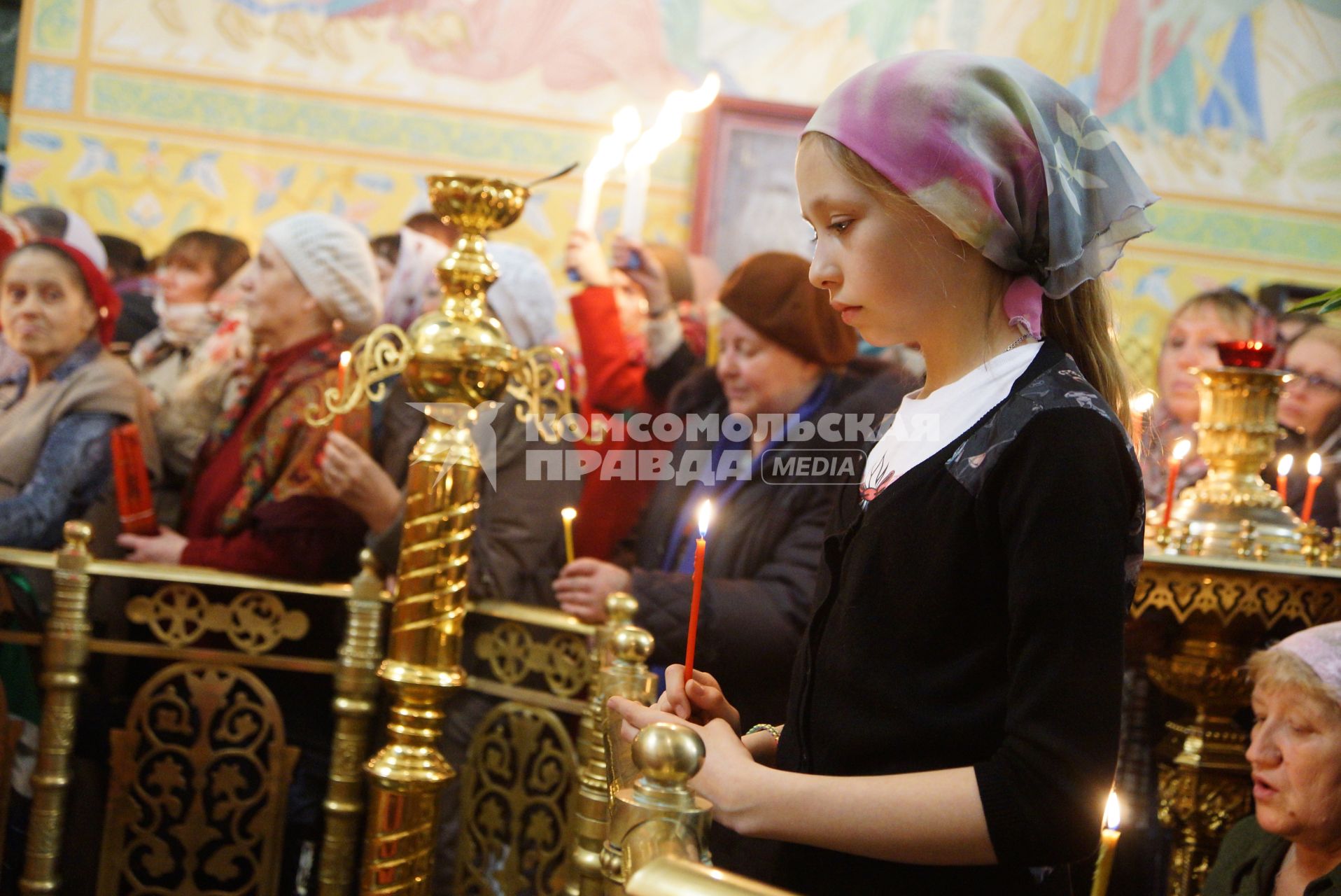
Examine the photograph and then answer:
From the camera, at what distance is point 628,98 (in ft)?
13.8

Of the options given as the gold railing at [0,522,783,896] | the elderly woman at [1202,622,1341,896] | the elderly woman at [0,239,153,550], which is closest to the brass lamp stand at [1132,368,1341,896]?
the elderly woman at [1202,622,1341,896]

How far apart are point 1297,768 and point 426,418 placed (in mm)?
2114

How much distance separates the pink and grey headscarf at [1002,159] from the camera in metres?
0.94

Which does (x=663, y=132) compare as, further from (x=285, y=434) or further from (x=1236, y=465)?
(x=1236, y=465)

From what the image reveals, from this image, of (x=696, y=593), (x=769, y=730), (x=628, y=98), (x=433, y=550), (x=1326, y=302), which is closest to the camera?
(x=696, y=593)

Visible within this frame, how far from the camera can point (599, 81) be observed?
4.21m

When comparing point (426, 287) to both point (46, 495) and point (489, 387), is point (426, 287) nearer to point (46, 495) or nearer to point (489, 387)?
point (46, 495)

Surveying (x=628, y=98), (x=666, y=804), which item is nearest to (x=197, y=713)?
(x=666, y=804)

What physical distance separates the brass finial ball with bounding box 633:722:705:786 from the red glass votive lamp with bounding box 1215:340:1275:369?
5.68 feet

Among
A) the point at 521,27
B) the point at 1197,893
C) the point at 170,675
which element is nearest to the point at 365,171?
the point at 521,27

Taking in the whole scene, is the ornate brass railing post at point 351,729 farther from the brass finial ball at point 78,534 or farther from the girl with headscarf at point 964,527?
the girl with headscarf at point 964,527

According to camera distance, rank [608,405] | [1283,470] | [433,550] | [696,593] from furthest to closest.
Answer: [608,405] → [1283,470] → [433,550] → [696,593]

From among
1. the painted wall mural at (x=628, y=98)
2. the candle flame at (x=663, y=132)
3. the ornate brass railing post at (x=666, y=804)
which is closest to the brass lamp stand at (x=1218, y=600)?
the candle flame at (x=663, y=132)

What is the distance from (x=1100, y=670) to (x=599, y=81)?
370cm
